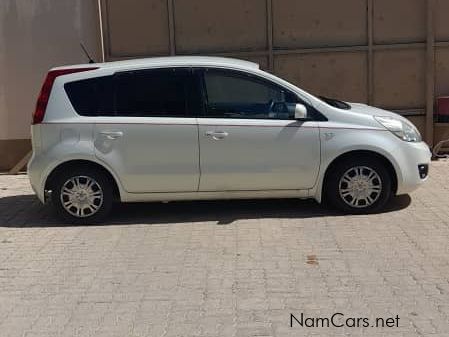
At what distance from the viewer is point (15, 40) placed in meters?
9.96

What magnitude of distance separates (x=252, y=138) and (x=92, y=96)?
5.65 feet

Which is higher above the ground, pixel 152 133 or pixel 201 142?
pixel 152 133

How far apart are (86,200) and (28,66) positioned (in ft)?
12.7

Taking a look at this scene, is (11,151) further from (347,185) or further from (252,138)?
(347,185)

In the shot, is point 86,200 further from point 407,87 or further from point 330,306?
point 407,87

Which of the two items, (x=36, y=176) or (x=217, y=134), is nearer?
(x=217, y=134)

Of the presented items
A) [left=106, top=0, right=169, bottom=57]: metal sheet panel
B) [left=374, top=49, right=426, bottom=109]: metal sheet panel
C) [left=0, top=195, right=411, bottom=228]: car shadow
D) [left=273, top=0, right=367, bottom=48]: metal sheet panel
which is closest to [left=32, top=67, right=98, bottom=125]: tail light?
[left=0, top=195, right=411, bottom=228]: car shadow

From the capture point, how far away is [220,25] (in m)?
10.4

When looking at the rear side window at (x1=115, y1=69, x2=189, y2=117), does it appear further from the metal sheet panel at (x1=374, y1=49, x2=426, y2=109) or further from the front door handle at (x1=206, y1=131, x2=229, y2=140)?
the metal sheet panel at (x1=374, y1=49, x2=426, y2=109)

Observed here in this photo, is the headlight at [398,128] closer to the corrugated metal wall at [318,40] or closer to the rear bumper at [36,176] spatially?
the corrugated metal wall at [318,40]

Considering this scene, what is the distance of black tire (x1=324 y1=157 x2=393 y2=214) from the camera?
6965 millimetres

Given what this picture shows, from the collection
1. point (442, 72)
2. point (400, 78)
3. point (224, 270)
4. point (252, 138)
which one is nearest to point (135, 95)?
point (252, 138)

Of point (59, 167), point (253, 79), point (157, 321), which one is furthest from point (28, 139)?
point (157, 321)

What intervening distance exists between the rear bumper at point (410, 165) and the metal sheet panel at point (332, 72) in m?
3.37
